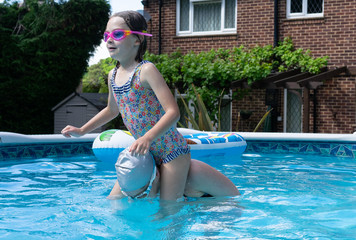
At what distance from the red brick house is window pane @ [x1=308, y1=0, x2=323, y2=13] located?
3cm

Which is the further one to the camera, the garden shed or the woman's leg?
the garden shed

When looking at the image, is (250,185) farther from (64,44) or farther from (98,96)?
(64,44)

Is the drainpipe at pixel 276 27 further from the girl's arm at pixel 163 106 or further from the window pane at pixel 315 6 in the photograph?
the girl's arm at pixel 163 106

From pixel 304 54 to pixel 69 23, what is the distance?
7245mm

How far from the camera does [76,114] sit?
42.0 feet

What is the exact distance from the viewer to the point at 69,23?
14.1 metres

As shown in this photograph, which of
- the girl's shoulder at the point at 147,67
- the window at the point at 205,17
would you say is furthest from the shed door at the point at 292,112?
the girl's shoulder at the point at 147,67

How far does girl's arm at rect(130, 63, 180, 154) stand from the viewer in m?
2.59

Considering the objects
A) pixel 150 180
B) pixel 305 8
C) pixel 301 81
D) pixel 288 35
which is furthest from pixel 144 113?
pixel 305 8

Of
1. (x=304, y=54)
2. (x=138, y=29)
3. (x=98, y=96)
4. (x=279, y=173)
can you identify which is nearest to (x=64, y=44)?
(x=98, y=96)

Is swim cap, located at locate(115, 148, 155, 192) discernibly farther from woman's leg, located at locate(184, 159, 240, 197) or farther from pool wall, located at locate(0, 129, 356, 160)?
pool wall, located at locate(0, 129, 356, 160)

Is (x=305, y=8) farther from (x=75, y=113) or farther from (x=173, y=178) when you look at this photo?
(x=173, y=178)

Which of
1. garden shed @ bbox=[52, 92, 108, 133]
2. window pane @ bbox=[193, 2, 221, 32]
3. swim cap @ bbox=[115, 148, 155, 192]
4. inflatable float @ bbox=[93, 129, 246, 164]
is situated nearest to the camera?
swim cap @ bbox=[115, 148, 155, 192]

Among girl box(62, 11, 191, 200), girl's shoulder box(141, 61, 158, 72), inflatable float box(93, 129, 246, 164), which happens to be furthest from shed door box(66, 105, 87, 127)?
girl's shoulder box(141, 61, 158, 72)
